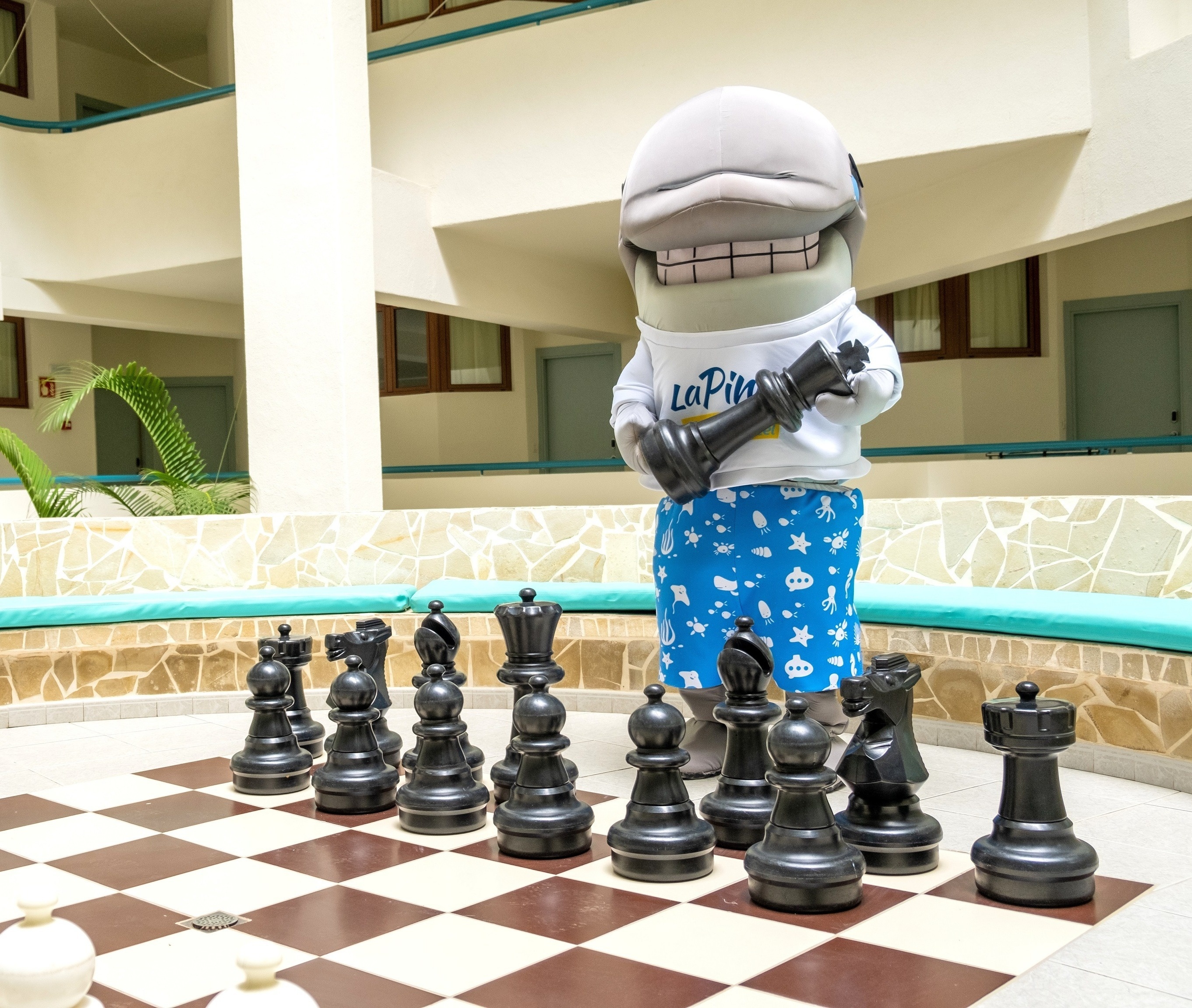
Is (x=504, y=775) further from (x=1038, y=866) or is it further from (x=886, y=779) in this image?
(x=1038, y=866)

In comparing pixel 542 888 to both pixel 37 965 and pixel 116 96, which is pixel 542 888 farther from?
A: pixel 116 96

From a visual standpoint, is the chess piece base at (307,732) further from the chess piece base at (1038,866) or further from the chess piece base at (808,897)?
the chess piece base at (1038,866)

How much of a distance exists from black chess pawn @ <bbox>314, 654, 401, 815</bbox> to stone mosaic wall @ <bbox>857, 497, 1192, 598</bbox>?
2617mm

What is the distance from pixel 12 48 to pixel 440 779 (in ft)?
34.1

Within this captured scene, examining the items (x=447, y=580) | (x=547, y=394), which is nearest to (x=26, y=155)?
(x=547, y=394)

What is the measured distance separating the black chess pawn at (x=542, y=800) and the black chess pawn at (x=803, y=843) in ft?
1.61

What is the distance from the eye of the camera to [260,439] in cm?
657

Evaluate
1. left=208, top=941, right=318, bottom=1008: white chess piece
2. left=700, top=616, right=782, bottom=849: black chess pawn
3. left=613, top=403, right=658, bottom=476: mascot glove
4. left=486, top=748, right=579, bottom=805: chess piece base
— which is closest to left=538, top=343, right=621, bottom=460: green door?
left=613, top=403, right=658, bottom=476: mascot glove

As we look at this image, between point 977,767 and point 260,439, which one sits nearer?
point 977,767

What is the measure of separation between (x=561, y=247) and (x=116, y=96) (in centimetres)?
639

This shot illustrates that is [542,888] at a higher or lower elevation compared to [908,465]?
lower

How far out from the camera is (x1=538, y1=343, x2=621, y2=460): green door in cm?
1103

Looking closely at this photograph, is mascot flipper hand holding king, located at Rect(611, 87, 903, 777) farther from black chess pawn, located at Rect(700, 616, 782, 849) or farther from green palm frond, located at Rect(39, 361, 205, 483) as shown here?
green palm frond, located at Rect(39, 361, 205, 483)

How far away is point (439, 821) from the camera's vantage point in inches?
107
